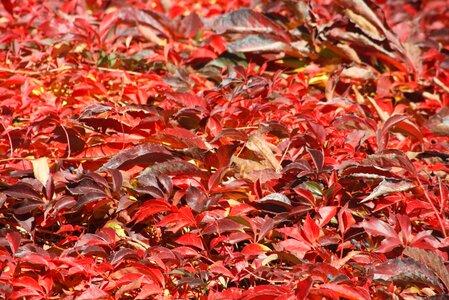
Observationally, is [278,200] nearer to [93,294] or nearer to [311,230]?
[311,230]

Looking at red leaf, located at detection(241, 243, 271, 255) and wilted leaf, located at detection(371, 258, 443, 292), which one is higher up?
wilted leaf, located at detection(371, 258, 443, 292)

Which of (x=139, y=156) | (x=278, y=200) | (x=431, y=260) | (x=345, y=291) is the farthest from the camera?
(x=139, y=156)

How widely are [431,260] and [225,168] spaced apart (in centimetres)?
56

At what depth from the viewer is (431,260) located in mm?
1672

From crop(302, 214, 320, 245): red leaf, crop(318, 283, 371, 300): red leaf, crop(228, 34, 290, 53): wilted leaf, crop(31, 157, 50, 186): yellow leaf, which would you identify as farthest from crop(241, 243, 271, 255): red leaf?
crop(228, 34, 290, 53): wilted leaf

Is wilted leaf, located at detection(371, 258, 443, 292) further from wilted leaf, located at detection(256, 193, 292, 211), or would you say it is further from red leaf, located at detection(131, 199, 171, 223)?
red leaf, located at detection(131, 199, 171, 223)

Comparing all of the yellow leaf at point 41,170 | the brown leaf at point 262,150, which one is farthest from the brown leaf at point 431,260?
the yellow leaf at point 41,170

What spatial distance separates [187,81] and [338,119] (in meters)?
0.64

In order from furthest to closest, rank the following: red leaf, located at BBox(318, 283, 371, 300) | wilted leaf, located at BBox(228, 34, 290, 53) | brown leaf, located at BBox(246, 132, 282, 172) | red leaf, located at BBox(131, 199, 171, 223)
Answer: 1. wilted leaf, located at BBox(228, 34, 290, 53)
2. brown leaf, located at BBox(246, 132, 282, 172)
3. red leaf, located at BBox(131, 199, 171, 223)
4. red leaf, located at BBox(318, 283, 371, 300)

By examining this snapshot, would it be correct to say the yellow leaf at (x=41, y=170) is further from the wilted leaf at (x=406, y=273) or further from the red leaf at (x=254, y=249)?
the wilted leaf at (x=406, y=273)

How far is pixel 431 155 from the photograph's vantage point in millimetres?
2215

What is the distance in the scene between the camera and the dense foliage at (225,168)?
167 cm

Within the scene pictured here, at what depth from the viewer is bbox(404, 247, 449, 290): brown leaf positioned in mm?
1642

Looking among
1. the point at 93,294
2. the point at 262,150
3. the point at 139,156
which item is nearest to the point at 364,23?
the point at 262,150
